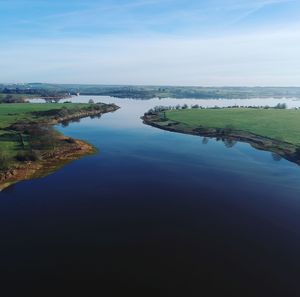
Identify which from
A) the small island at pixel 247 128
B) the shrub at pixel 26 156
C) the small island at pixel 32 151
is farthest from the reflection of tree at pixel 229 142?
the shrub at pixel 26 156

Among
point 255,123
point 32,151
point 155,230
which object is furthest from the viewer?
point 255,123

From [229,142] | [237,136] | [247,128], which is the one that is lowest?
[229,142]

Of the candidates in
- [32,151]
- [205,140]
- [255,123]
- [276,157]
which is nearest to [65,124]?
[205,140]

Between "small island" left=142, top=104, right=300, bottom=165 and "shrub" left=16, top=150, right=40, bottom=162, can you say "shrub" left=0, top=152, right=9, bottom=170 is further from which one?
"small island" left=142, top=104, right=300, bottom=165

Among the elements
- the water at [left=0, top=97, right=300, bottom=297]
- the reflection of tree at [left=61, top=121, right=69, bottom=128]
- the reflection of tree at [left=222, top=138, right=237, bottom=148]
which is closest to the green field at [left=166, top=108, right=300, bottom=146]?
the reflection of tree at [left=222, top=138, right=237, bottom=148]

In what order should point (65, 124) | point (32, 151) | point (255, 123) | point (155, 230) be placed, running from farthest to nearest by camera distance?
1. point (65, 124)
2. point (255, 123)
3. point (32, 151)
4. point (155, 230)

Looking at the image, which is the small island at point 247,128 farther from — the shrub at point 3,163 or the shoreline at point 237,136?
the shrub at point 3,163

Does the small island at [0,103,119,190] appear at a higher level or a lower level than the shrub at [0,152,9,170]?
lower

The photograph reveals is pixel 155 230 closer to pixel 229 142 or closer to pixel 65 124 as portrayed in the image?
pixel 229 142
